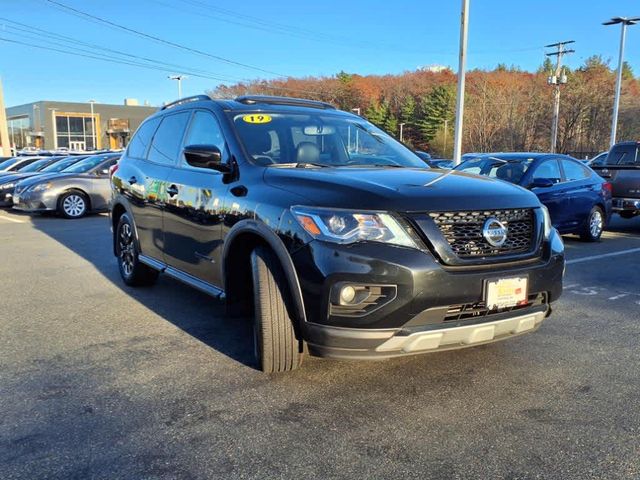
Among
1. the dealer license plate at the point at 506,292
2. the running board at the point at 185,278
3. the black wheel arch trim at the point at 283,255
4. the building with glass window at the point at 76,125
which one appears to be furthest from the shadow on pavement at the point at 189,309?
the building with glass window at the point at 76,125

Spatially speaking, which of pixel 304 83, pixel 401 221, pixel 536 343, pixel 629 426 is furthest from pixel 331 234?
pixel 304 83

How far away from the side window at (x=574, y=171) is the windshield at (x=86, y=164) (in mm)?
11111

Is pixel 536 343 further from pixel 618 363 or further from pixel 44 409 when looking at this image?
pixel 44 409

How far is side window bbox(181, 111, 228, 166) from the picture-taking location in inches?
161

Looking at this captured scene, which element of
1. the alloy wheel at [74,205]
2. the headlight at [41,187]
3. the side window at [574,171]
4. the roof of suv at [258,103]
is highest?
the roof of suv at [258,103]

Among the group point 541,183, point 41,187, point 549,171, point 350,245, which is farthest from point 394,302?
point 41,187

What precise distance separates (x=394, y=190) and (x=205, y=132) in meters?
1.94

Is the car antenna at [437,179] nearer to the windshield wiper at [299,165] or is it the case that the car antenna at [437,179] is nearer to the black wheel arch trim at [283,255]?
the windshield wiper at [299,165]

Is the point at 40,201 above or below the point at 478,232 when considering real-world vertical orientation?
below

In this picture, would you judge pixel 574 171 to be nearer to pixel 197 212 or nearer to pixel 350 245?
pixel 197 212

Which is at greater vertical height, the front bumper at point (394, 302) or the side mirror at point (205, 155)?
the side mirror at point (205, 155)

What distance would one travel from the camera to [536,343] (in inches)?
165

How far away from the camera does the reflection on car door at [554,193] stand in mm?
8625

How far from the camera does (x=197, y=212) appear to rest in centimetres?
415
